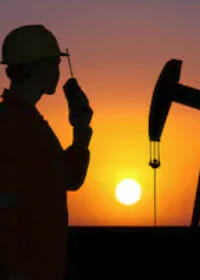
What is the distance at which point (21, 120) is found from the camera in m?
3.87

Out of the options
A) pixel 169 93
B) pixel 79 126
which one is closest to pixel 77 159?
pixel 79 126

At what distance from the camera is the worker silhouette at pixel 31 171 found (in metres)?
3.72

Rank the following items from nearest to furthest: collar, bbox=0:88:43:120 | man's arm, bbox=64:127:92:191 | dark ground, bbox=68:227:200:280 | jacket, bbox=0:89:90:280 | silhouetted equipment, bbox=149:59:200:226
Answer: jacket, bbox=0:89:90:280 < collar, bbox=0:88:43:120 < man's arm, bbox=64:127:92:191 < dark ground, bbox=68:227:200:280 < silhouetted equipment, bbox=149:59:200:226

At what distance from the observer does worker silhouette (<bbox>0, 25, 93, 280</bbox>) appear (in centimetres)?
372

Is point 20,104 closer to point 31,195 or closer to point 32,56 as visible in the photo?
point 32,56

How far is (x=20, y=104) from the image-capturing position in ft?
12.9

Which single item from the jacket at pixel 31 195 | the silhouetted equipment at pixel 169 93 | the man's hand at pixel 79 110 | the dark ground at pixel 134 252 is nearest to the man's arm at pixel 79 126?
the man's hand at pixel 79 110

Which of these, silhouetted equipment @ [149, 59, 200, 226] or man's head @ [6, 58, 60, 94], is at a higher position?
silhouetted equipment @ [149, 59, 200, 226]

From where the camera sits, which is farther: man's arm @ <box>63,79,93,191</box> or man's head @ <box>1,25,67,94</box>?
man's arm @ <box>63,79,93,191</box>

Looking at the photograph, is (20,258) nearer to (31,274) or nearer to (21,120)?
(31,274)

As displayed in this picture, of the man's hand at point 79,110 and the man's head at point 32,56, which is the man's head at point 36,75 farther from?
the man's hand at point 79,110

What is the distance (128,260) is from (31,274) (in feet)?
17.2

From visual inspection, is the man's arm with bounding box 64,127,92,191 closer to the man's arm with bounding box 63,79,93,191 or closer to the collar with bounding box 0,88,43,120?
the man's arm with bounding box 63,79,93,191

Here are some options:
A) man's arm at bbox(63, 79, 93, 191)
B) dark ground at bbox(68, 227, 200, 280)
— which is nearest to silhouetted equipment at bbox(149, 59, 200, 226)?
dark ground at bbox(68, 227, 200, 280)
